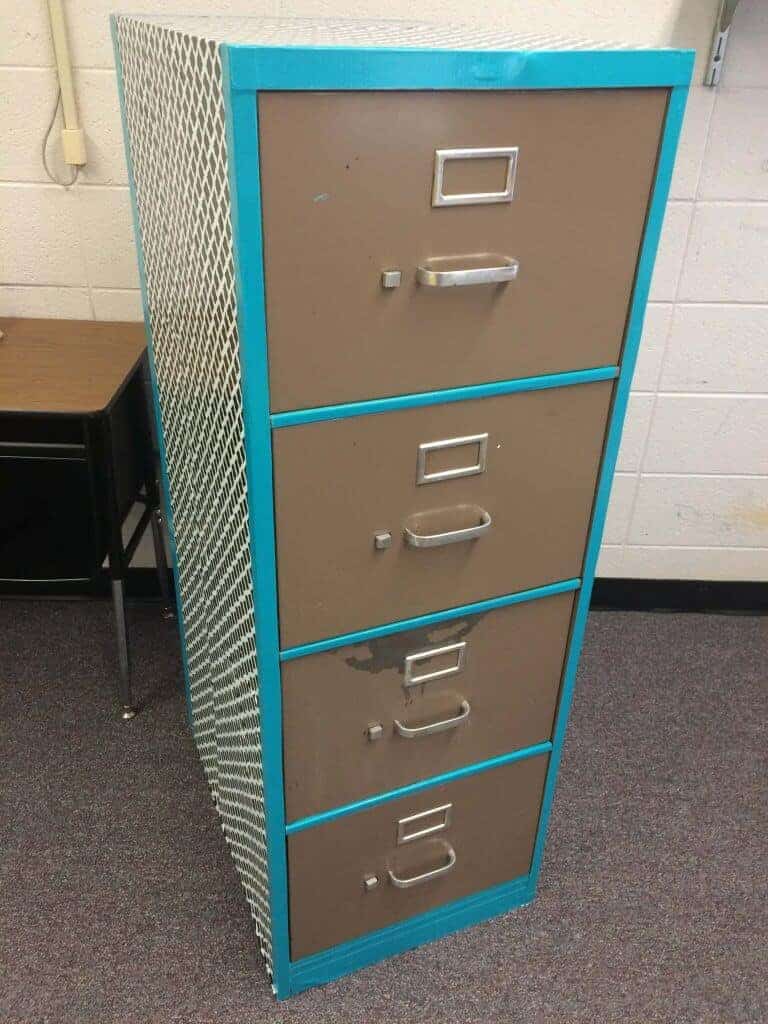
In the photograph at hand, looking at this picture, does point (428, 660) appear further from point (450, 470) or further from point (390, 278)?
Result: point (390, 278)

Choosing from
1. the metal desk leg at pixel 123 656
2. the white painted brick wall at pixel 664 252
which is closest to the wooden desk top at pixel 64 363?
the white painted brick wall at pixel 664 252

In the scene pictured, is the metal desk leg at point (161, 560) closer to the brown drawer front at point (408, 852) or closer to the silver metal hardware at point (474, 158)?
the brown drawer front at point (408, 852)

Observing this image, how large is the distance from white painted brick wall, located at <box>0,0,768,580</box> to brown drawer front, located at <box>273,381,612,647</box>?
37.1 inches

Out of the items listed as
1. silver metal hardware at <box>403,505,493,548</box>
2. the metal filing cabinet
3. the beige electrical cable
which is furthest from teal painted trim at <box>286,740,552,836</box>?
the beige electrical cable

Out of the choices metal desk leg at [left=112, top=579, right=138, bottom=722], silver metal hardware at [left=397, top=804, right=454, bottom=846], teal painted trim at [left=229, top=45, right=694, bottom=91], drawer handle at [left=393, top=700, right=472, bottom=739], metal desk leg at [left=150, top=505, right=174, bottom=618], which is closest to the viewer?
teal painted trim at [left=229, top=45, right=694, bottom=91]

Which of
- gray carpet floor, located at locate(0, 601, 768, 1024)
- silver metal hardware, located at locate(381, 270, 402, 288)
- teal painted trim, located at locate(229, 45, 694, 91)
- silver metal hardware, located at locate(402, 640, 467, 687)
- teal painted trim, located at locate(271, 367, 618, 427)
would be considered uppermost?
teal painted trim, located at locate(229, 45, 694, 91)

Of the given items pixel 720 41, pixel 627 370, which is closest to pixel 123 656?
pixel 627 370

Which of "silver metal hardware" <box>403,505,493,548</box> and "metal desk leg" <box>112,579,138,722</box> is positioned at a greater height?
"silver metal hardware" <box>403,505,493,548</box>

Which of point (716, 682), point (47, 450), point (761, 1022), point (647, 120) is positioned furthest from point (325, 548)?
point (716, 682)

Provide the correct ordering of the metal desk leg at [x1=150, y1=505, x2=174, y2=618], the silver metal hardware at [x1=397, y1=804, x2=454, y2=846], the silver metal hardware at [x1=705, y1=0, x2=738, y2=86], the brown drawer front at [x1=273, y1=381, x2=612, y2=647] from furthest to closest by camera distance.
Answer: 1. the metal desk leg at [x1=150, y1=505, x2=174, y2=618]
2. the silver metal hardware at [x1=705, y1=0, x2=738, y2=86]
3. the silver metal hardware at [x1=397, y1=804, x2=454, y2=846]
4. the brown drawer front at [x1=273, y1=381, x2=612, y2=647]

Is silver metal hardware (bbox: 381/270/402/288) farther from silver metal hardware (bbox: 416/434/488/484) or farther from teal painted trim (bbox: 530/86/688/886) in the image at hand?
teal painted trim (bbox: 530/86/688/886)

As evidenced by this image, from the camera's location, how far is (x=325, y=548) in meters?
1.00

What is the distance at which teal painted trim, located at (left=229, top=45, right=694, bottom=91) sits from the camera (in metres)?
0.73

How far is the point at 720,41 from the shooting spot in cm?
161
